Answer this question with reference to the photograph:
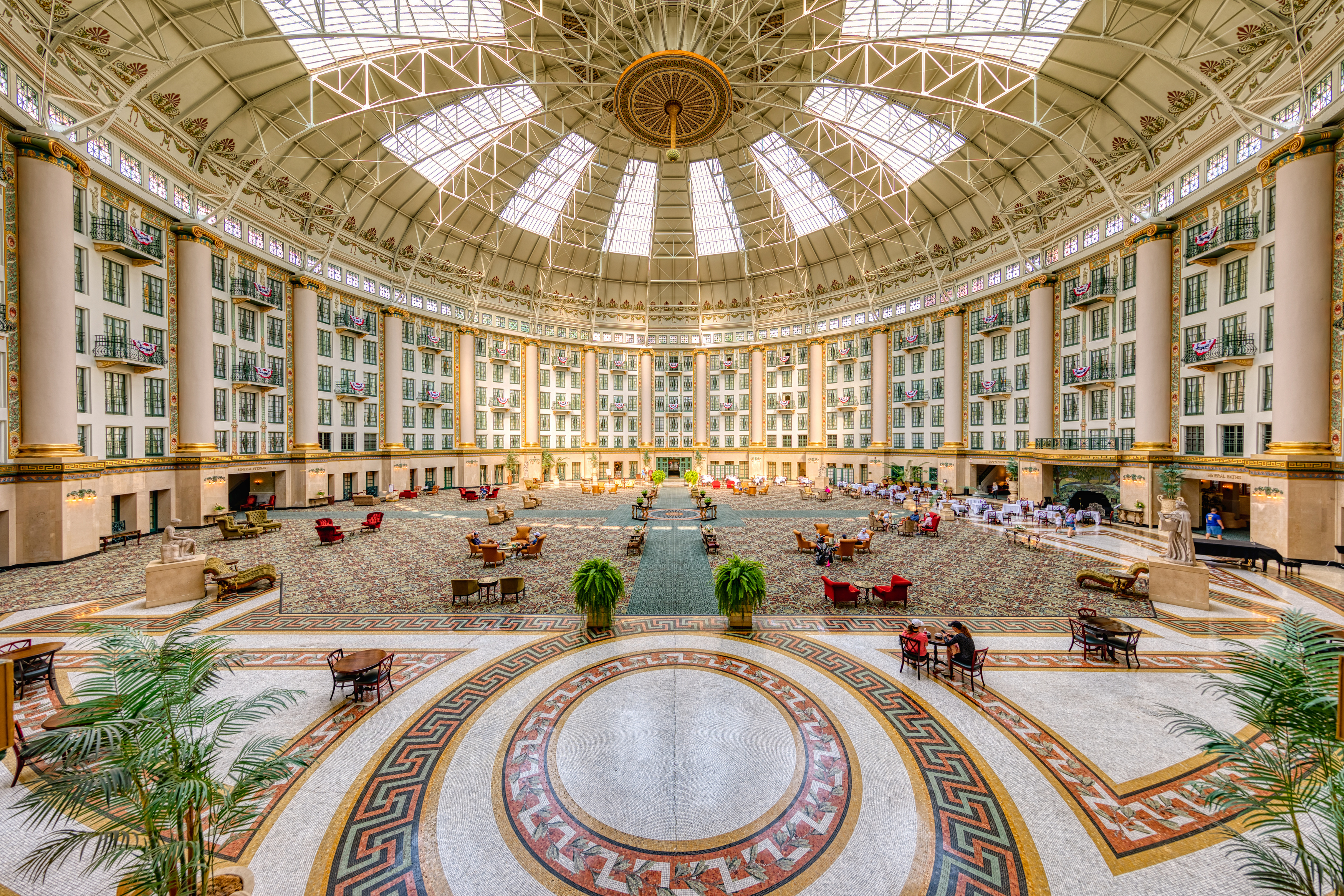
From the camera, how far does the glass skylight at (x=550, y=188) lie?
34.4m

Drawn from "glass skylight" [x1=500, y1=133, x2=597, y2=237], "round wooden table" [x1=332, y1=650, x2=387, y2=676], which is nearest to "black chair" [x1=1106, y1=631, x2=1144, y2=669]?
"round wooden table" [x1=332, y1=650, x2=387, y2=676]

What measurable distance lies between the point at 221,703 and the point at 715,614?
973 cm

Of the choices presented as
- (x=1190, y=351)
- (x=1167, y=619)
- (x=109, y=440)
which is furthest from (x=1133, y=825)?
(x=109, y=440)

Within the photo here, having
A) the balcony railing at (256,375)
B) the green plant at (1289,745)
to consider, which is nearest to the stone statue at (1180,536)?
the green plant at (1289,745)

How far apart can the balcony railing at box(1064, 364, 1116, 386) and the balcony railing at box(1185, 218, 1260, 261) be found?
6.03m

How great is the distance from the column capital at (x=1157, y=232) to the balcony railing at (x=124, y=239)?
46.1m

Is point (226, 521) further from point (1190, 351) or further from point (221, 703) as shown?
point (1190, 351)

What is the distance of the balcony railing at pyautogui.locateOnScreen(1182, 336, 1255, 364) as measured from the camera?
1870cm

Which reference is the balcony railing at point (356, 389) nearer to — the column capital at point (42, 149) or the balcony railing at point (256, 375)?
the balcony railing at point (256, 375)

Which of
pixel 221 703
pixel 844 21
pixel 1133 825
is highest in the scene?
pixel 844 21

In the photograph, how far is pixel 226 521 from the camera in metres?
20.4

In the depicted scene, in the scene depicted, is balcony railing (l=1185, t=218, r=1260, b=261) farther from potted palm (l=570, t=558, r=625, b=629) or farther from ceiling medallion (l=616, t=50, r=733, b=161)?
potted palm (l=570, t=558, r=625, b=629)

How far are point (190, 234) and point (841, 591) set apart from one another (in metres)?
33.2

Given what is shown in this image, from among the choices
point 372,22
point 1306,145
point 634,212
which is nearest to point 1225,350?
point 1306,145
